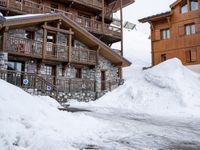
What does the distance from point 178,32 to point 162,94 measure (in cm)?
1053

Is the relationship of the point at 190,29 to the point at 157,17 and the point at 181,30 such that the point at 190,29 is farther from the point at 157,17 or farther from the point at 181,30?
the point at 157,17

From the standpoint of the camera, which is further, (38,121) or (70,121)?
(70,121)

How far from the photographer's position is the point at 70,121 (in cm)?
863

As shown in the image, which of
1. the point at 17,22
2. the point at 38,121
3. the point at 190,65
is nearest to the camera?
the point at 38,121

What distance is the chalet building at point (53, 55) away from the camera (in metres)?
17.0

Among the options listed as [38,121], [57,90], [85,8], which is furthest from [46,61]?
[38,121]

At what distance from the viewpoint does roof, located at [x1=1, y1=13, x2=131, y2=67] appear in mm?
17047

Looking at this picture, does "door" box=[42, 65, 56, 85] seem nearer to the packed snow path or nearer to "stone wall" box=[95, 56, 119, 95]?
"stone wall" box=[95, 56, 119, 95]

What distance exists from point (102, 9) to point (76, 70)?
9.20m

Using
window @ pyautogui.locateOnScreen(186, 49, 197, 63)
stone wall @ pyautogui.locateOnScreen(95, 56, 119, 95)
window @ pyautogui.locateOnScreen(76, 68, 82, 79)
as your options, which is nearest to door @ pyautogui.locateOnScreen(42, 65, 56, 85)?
window @ pyautogui.locateOnScreen(76, 68, 82, 79)

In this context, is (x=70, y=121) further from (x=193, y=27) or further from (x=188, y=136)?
(x=193, y=27)

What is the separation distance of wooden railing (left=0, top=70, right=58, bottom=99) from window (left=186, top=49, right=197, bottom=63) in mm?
14488

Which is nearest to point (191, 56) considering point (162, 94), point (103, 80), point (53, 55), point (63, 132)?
point (162, 94)

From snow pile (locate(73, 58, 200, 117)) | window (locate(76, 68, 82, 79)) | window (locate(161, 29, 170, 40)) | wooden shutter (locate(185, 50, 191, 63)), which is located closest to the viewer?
snow pile (locate(73, 58, 200, 117))
